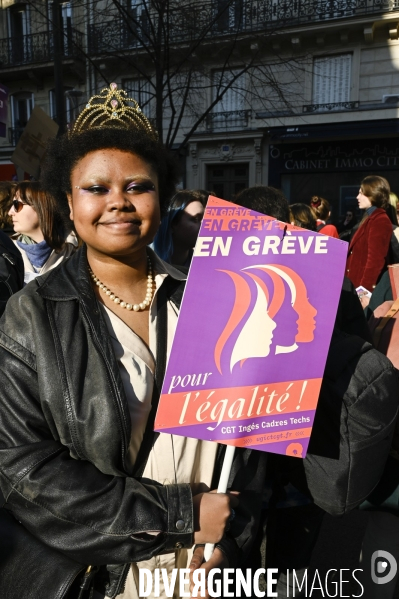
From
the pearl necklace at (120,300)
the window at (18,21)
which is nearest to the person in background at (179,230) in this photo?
the pearl necklace at (120,300)

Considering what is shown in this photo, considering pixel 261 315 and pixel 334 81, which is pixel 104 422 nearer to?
pixel 261 315

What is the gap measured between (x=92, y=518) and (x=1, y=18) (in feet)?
73.0

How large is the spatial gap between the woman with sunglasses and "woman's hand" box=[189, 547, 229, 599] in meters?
2.32

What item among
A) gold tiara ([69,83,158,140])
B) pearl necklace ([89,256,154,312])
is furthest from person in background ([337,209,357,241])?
pearl necklace ([89,256,154,312])

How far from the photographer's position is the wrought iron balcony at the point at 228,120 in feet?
53.9

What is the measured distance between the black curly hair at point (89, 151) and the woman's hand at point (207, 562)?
113 centimetres

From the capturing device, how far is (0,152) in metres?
19.7

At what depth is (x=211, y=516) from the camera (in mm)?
1331

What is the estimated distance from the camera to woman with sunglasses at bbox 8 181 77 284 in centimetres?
328

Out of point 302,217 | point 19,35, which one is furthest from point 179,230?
point 19,35

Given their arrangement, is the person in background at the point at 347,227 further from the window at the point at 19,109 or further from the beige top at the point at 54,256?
the window at the point at 19,109

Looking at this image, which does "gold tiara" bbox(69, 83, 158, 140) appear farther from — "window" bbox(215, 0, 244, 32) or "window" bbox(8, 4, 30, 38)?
"window" bbox(8, 4, 30, 38)

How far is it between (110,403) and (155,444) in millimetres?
211

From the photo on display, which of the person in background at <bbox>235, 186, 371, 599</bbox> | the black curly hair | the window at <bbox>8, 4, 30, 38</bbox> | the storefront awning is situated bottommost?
the person in background at <bbox>235, 186, 371, 599</bbox>
